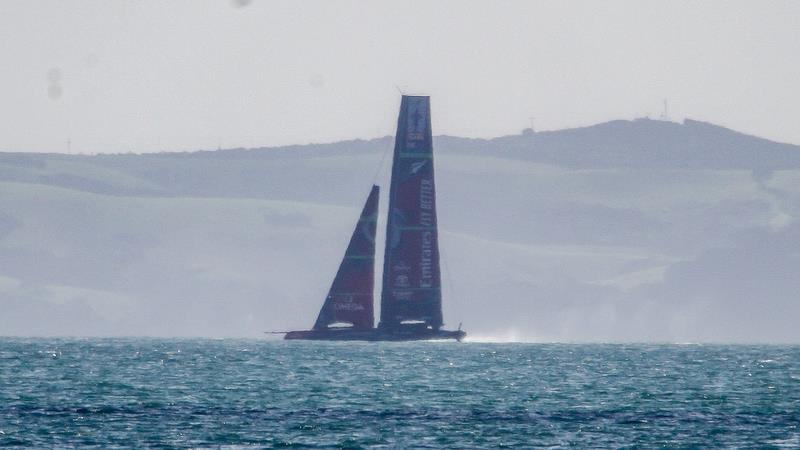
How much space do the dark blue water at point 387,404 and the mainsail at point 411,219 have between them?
4.75 metres

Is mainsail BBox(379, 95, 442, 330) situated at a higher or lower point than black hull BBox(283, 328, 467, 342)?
higher

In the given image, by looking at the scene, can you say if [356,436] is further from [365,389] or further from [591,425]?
[365,389]

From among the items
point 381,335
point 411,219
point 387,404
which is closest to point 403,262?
point 411,219

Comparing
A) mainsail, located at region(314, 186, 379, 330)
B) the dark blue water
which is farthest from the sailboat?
the dark blue water

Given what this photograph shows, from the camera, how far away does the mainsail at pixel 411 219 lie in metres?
104

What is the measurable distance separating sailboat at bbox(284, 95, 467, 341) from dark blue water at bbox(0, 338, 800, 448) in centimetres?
430

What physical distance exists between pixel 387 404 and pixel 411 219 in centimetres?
4193

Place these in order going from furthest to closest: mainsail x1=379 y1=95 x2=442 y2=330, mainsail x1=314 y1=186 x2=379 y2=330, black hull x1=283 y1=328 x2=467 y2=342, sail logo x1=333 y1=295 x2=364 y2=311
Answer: sail logo x1=333 y1=295 x2=364 y2=311 < mainsail x1=314 y1=186 x2=379 y2=330 < black hull x1=283 y1=328 x2=467 y2=342 < mainsail x1=379 y1=95 x2=442 y2=330

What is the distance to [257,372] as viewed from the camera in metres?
86.8

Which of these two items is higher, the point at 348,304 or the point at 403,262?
the point at 403,262

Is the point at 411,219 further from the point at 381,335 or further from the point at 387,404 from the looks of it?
the point at 387,404

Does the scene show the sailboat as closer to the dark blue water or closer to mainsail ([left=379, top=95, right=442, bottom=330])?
mainsail ([left=379, top=95, right=442, bottom=330])

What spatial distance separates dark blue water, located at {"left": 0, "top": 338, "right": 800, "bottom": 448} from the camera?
50.6 meters

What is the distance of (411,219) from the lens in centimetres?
10469
